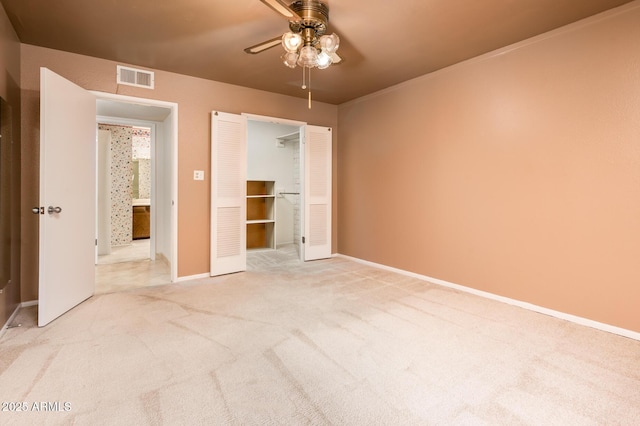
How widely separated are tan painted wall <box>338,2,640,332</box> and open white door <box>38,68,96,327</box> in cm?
349

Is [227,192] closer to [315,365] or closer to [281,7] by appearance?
[281,7]

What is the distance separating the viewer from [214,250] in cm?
398

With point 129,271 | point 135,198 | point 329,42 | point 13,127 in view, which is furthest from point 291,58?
point 135,198

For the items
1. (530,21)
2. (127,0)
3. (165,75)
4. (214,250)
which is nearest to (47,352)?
(214,250)

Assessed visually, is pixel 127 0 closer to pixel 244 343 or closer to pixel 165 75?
pixel 165 75

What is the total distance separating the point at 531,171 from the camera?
2.87m

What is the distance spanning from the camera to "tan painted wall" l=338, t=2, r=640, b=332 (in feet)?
7.86

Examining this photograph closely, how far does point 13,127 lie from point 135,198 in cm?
510

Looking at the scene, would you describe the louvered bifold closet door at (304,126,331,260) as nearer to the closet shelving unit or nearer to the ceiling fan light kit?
the closet shelving unit

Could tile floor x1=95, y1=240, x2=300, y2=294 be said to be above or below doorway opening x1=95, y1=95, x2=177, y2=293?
below

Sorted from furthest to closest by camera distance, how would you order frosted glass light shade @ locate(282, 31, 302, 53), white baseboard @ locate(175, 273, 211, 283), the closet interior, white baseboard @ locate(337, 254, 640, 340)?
the closet interior, white baseboard @ locate(175, 273, 211, 283), white baseboard @ locate(337, 254, 640, 340), frosted glass light shade @ locate(282, 31, 302, 53)

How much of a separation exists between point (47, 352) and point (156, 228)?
3.26 m

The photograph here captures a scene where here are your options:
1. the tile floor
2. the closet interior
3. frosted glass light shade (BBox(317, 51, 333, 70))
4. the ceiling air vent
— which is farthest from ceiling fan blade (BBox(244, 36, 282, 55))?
the closet interior

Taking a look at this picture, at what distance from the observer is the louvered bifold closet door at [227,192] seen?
3.97 metres
